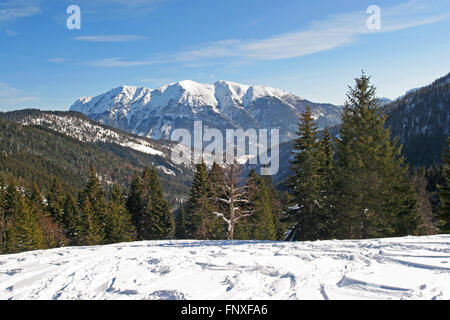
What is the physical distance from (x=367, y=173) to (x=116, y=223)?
29.9 meters

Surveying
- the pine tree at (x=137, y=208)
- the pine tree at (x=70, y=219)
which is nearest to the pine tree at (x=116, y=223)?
the pine tree at (x=137, y=208)

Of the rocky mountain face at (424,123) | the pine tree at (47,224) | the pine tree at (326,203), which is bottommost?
the pine tree at (47,224)

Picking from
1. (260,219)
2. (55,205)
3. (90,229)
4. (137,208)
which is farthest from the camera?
(55,205)

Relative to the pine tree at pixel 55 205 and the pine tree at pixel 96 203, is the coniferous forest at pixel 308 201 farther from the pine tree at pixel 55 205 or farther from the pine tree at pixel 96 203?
the pine tree at pixel 55 205

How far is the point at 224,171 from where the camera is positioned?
22.0 meters

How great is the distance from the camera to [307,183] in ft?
69.9

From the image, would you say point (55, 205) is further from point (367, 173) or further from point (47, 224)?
point (367, 173)

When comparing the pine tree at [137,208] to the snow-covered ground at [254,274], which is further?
the pine tree at [137,208]

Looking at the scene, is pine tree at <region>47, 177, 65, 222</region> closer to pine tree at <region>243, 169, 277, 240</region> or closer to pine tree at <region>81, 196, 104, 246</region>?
pine tree at <region>81, 196, 104, 246</region>

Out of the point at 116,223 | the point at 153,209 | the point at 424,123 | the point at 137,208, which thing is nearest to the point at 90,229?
the point at 116,223

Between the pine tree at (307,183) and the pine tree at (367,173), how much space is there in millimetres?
3267

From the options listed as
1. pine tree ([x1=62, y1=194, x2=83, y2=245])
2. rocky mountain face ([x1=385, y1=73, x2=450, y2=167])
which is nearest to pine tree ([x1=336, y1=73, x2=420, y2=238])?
pine tree ([x1=62, y1=194, x2=83, y2=245])

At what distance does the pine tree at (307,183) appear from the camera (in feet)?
70.0

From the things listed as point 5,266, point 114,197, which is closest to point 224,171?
point 5,266
